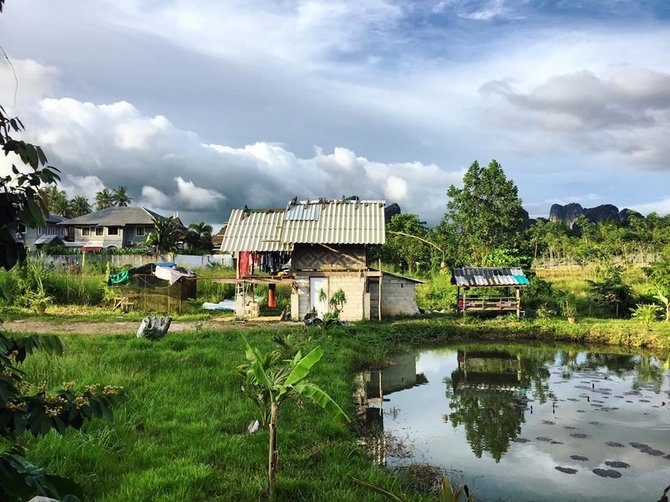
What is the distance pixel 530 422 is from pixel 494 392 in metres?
2.26

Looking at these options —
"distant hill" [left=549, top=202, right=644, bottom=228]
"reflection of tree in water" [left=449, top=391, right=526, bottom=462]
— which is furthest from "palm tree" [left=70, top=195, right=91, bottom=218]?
"distant hill" [left=549, top=202, right=644, bottom=228]

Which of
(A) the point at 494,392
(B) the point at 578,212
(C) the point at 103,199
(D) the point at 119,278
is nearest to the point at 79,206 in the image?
(C) the point at 103,199

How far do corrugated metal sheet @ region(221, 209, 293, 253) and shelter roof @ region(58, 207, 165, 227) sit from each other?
1214 inches

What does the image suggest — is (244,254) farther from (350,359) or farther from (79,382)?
(79,382)

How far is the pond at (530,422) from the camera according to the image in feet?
22.5

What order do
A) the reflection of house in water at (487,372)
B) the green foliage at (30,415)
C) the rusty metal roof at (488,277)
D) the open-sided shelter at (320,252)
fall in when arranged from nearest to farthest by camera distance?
the green foliage at (30,415) < the reflection of house in water at (487,372) < the open-sided shelter at (320,252) < the rusty metal roof at (488,277)

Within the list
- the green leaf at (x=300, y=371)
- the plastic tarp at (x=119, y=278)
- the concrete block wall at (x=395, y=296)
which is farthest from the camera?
the plastic tarp at (x=119, y=278)

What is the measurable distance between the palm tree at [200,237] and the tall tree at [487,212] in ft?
108

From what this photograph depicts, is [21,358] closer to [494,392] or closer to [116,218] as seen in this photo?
[494,392]

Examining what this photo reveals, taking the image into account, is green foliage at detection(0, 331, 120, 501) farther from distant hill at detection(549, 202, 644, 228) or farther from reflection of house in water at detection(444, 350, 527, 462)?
distant hill at detection(549, 202, 644, 228)

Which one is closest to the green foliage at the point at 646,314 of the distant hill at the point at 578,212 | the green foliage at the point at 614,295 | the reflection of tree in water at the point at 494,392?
the green foliage at the point at 614,295

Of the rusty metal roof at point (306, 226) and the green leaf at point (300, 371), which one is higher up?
the rusty metal roof at point (306, 226)

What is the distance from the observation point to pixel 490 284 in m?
21.3

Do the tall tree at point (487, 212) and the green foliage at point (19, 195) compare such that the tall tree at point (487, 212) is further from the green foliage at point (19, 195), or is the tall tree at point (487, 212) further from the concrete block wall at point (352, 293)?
the green foliage at point (19, 195)
